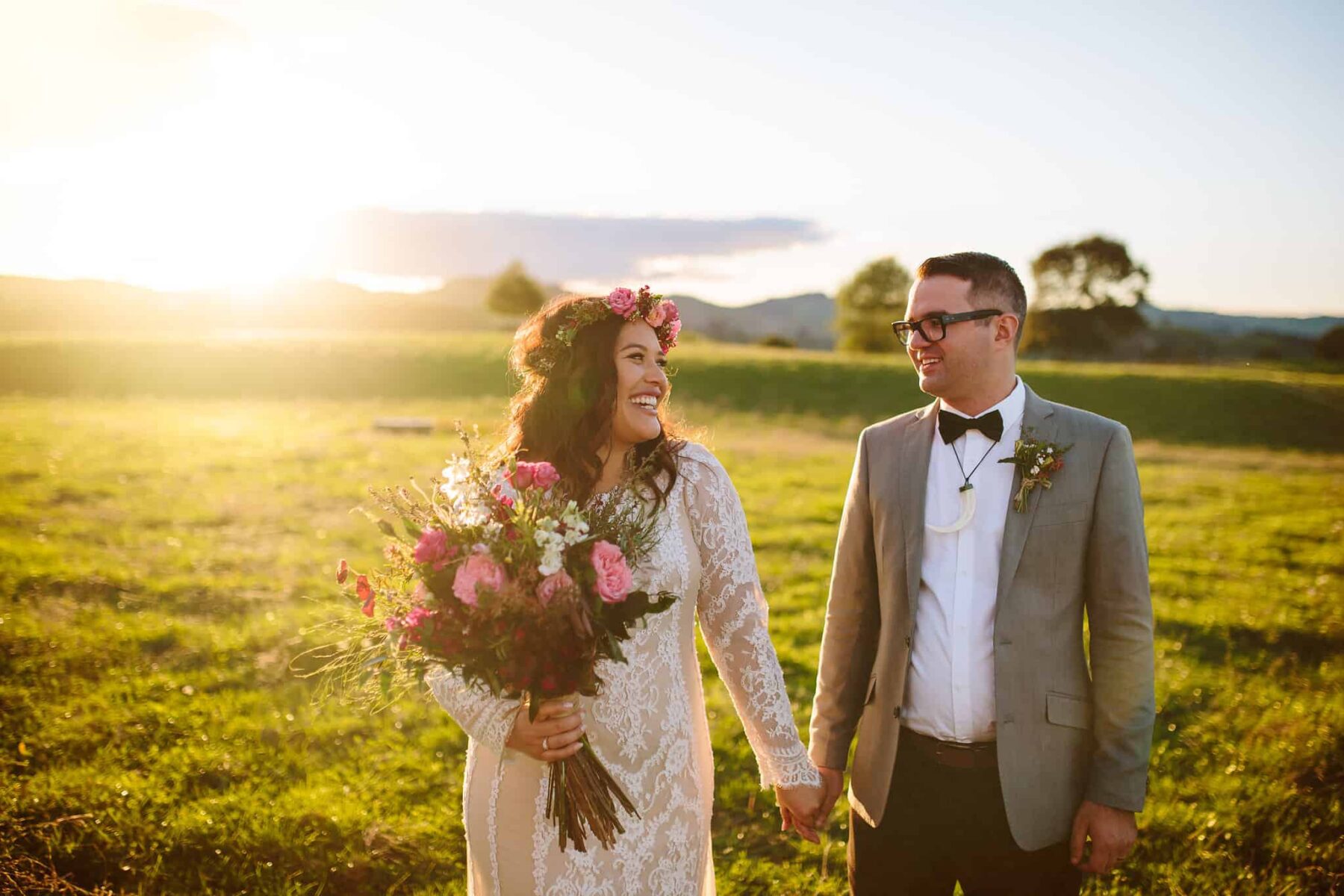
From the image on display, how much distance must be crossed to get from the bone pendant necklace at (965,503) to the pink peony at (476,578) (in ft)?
5.84

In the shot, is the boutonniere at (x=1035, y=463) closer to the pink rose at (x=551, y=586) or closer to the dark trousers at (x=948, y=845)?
the dark trousers at (x=948, y=845)

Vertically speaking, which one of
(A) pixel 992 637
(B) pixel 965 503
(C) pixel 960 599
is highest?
(B) pixel 965 503

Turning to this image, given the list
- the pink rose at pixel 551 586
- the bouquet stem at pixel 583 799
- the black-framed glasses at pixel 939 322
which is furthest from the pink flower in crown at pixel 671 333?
the bouquet stem at pixel 583 799

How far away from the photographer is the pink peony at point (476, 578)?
248 cm

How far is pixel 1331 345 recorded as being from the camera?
62.8m

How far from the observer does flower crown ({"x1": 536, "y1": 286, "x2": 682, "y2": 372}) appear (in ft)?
11.4

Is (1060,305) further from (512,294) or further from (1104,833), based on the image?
(1104,833)

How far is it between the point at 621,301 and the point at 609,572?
1.31 metres

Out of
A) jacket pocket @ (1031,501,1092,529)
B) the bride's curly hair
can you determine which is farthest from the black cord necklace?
the bride's curly hair

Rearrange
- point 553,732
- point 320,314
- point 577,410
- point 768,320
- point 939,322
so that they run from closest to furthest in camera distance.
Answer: point 553,732, point 939,322, point 577,410, point 320,314, point 768,320

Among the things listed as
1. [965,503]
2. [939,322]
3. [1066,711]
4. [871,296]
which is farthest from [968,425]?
[871,296]

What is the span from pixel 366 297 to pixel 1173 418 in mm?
74921

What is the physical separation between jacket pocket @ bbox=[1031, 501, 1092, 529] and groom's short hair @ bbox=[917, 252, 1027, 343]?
69cm

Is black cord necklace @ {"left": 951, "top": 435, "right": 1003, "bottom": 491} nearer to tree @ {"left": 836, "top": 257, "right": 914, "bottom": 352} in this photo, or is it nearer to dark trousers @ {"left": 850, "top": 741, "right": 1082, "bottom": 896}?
dark trousers @ {"left": 850, "top": 741, "right": 1082, "bottom": 896}
